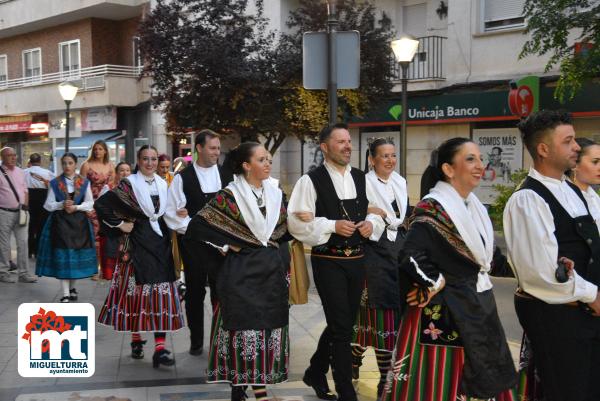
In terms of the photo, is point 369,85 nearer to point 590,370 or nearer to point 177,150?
point 177,150

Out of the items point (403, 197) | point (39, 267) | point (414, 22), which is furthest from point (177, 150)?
point (403, 197)

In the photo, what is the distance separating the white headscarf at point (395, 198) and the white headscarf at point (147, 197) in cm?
189

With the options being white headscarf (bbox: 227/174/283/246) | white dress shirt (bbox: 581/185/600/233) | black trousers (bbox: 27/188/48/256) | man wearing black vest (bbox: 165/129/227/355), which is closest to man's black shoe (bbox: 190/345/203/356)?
man wearing black vest (bbox: 165/129/227/355)

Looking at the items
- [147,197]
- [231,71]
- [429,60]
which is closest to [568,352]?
[147,197]

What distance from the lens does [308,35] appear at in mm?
7625

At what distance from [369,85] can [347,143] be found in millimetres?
11886

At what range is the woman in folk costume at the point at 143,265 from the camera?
6.27 m

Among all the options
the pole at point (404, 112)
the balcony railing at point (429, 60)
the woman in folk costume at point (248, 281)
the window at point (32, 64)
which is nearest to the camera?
the woman in folk costume at point (248, 281)

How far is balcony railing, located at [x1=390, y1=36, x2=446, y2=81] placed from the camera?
61.1 feet

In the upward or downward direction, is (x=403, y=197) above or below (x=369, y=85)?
below

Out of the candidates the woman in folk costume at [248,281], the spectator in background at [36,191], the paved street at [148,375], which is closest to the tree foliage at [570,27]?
the paved street at [148,375]

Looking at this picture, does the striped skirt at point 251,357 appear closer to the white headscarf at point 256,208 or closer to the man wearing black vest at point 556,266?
the white headscarf at point 256,208

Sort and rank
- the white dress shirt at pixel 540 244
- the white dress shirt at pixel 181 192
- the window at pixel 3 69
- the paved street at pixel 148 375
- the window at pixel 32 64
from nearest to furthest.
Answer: the white dress shirt at pixel 540 244, the paved street at pixel 148 375, the white dress shirt at pixel 181 192, the window at pixel 32 64, the window at pixel 3 69

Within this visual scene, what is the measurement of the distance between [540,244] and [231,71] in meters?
11.8
